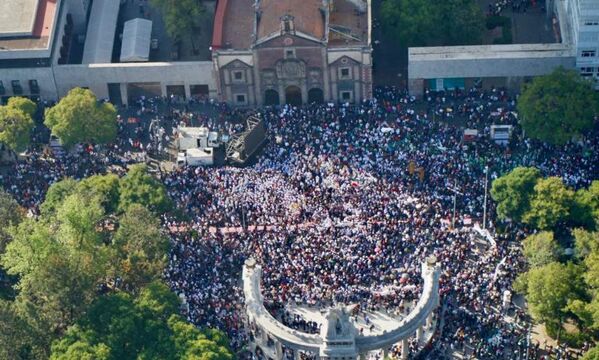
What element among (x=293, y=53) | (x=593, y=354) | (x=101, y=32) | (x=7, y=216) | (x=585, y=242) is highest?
(x=101, y=32)


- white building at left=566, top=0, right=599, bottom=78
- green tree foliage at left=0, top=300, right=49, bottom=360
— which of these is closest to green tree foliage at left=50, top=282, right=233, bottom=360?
green tree foliage at left=0, top=300, right=49, bottom=360

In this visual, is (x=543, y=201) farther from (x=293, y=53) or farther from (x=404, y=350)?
(x=293, y=53)

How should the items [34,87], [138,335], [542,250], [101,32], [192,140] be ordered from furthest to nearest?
[101,32] → [34,87] → [192,140] → [542,250] → [138,335]

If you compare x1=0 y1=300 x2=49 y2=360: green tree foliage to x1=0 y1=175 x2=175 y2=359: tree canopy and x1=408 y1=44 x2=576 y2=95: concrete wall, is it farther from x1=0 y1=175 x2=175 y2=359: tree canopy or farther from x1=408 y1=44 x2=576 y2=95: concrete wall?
x1=408 y1=44 x2=576 y2=95: concrete wall

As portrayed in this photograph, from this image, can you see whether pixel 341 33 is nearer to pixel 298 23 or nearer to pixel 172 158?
pixel 298 23

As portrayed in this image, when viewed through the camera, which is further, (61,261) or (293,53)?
(293,53)

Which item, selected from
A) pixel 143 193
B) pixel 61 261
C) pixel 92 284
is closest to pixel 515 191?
pixel 143 193

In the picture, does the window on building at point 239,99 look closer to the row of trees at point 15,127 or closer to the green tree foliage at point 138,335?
the row of trees at point 15,127

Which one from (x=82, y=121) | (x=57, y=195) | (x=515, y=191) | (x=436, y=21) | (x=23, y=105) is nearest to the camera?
(x=515, y=191)

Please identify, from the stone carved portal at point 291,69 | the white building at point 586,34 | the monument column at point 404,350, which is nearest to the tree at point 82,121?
the stone carved portal at point 291,69
